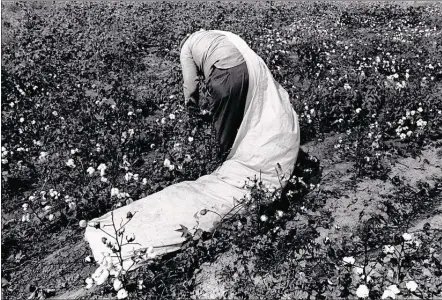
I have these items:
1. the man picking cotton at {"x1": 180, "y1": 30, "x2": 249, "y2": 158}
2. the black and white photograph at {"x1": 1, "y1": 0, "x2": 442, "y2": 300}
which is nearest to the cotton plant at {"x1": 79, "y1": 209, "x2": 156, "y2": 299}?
the black and white photograph at {"x1": 1, "y1": 0, "x2": 442, "y2": 300}

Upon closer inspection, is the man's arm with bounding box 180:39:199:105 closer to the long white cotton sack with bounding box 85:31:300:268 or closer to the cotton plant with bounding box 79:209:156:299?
the long white cotton sack with bounding box 85:31:300:268

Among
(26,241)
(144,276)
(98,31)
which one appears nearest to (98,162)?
(26,241)

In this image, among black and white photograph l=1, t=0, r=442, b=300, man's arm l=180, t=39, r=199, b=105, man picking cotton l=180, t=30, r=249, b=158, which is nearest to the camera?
black and white photograph l=1, t=0, r=442, b=300

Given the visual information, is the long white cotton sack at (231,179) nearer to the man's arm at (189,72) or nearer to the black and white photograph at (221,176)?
the black and white photograph at (221,176)

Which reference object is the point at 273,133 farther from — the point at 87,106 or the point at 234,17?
the point at 234,17

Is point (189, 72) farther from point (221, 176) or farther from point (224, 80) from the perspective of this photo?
point (221, 176)

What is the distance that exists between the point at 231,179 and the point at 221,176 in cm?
11

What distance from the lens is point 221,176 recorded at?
3312mm

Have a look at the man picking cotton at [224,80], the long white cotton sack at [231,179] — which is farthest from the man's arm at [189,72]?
the long white cotton sack at [231,179]

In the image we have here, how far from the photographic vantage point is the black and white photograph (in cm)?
261

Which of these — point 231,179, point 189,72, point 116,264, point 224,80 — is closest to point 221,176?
point 231,179

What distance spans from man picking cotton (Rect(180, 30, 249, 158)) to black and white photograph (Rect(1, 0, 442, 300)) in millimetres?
15

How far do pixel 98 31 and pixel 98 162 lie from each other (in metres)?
4.54

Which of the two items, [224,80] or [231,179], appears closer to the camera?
[231,179]
